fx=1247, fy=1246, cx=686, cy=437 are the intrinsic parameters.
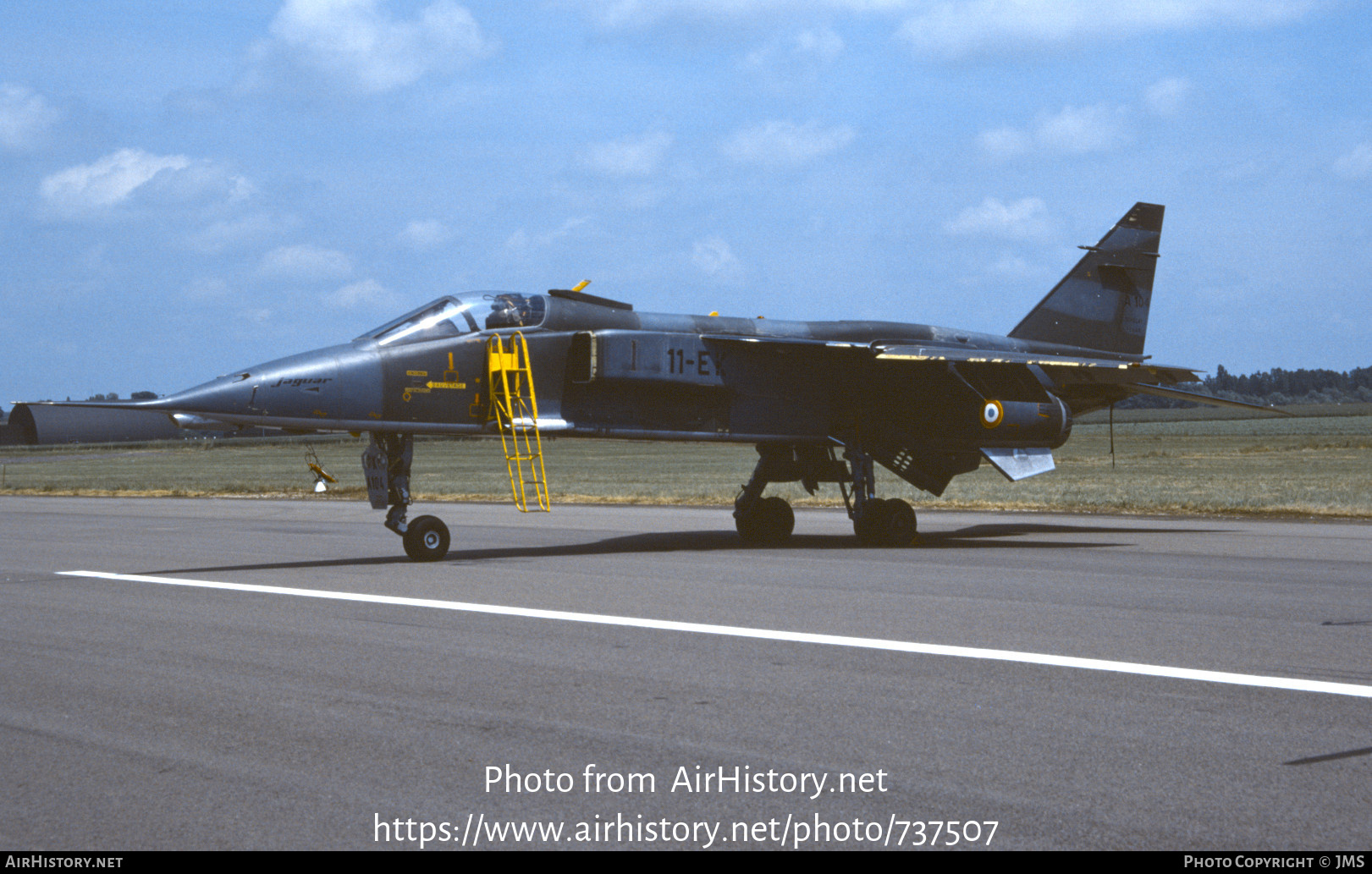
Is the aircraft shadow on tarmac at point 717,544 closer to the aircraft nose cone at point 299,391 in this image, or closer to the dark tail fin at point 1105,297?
the aircraft nose cone at point 299,391

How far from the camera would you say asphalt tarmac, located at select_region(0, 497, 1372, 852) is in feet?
15.5

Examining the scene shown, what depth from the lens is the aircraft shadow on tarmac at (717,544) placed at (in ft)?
49.9

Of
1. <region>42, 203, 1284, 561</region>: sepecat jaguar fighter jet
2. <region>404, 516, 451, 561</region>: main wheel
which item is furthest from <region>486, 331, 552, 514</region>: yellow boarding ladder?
Answer: <region>404, 516, 451, 561</region>: main wheel

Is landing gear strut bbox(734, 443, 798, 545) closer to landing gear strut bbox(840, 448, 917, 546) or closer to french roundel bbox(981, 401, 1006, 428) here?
landing gear strut bbox(840, 448, 917, 546)

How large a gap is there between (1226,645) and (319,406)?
9.78 m

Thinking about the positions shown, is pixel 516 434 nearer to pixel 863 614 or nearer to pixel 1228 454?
pixel 863 614

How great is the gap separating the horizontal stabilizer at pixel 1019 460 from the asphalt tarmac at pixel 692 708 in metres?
5.86

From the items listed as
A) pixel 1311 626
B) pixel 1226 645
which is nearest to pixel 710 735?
pixel 1226 645

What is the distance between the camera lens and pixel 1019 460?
64.2ft

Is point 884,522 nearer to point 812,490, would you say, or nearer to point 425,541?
point 812,490

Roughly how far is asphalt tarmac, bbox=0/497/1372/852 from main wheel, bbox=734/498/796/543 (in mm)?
5071

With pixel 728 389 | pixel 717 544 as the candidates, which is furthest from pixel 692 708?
pixel 717 544

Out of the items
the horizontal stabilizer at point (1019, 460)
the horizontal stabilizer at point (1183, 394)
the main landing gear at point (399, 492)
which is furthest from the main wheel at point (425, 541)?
the horizontal stabilizer at point (1183, 394)
